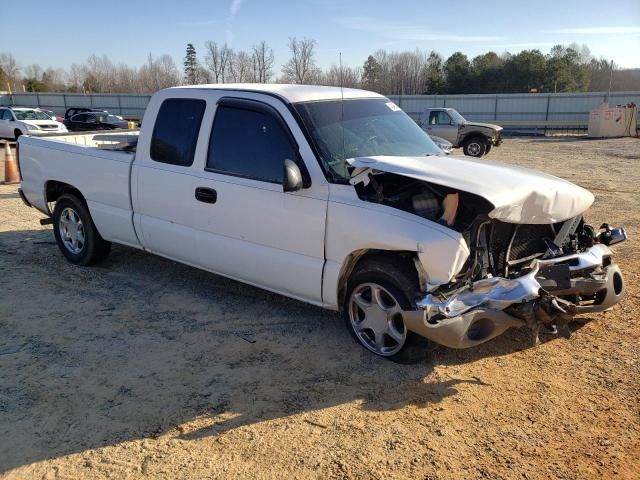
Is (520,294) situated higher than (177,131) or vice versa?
(177,131)

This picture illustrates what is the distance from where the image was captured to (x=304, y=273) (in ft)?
13.8

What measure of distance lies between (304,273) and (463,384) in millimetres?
1437

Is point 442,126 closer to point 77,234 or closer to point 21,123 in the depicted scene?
point 21,123

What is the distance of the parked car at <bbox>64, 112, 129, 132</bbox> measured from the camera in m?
23.8

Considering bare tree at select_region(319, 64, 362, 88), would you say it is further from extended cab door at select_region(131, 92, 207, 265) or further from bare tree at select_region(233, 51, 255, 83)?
bare tree at select_region(233, 51, 255, 83)

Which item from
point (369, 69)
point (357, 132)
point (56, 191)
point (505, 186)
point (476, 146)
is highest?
point (369, 69)

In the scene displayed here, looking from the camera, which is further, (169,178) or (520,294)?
(169,178)

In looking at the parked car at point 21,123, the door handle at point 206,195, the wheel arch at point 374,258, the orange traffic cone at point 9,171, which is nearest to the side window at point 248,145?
the door handle at point 206,195

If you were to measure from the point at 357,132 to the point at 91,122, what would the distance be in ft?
73.5

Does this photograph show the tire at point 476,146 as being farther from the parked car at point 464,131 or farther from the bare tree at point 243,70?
the bare tree at point 243,70

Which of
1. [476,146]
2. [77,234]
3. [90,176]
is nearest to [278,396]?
[90,176]

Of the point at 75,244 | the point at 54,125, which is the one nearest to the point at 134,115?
the point at 54,125

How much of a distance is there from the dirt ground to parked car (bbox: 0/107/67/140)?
18.2 meters

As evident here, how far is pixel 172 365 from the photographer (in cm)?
403
